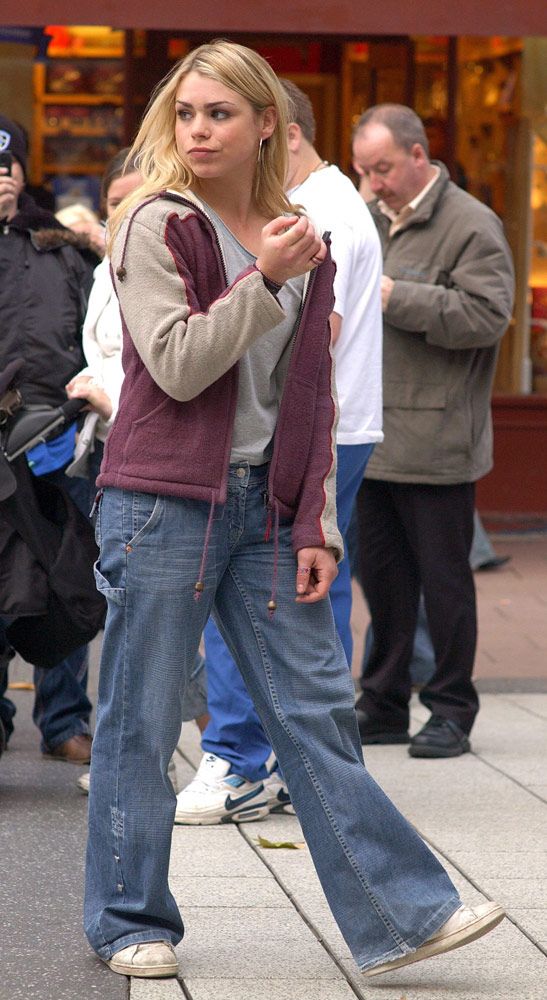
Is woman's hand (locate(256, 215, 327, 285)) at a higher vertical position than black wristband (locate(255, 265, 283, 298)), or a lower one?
higher

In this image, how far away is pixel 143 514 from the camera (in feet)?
10.9

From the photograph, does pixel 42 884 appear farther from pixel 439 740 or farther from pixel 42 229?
pixel 42 229

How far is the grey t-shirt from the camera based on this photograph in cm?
336

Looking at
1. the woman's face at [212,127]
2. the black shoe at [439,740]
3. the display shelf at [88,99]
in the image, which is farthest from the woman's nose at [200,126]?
the display shelf at [88,99]

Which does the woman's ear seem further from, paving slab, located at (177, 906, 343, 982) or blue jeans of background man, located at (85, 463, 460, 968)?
paving slab, located at (177, 906, 343, 982)

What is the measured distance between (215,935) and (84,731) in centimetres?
177

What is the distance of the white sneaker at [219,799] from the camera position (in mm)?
4707

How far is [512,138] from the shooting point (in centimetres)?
1149

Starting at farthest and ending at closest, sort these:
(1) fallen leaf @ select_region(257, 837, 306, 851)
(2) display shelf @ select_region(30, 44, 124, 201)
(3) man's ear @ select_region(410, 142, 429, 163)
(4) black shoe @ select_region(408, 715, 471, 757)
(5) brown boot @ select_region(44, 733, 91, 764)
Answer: (2) display shelf @ select_region(30, 44, 124, 201) < (3) man's ear @ select_region(410, 142, 429, 163) < (4) black shoe @ select_region(408, 715, 471, 757) < (5) brown boot @ select_region(44, 733, 91, 764) < (1) fallen leaf @ select_region(257, 837, 306, 851)

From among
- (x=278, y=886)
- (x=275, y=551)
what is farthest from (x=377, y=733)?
(x=275, y=551)

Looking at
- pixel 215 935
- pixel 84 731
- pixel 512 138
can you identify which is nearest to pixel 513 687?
pixel 84 731

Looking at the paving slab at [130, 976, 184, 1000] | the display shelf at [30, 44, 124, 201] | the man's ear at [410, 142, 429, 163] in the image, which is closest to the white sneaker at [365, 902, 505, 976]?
the paving slab at [130, 976, 184, 1000]

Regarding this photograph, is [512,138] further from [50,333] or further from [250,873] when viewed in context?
[250,873]

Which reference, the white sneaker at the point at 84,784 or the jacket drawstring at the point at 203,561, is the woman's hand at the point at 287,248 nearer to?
the jacket drawstring at the point at 203,561
